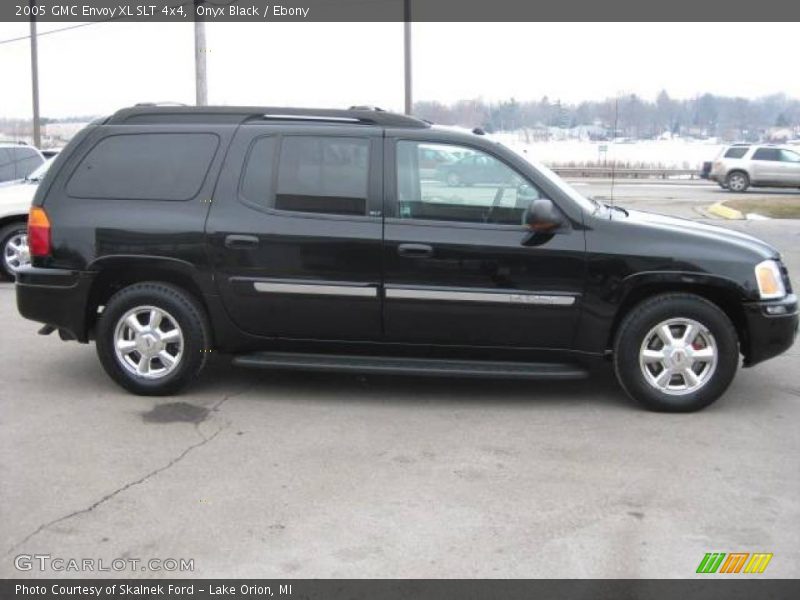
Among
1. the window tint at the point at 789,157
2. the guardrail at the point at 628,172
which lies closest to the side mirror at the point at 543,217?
the window tint at the point at 789,157


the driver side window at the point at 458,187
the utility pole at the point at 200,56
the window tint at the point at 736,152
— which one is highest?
the utility pole at the point at 200,56

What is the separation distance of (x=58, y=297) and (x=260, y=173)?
162cm

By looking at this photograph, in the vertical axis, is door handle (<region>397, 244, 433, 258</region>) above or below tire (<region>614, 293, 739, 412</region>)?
above

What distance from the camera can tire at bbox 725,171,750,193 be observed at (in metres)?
30.1

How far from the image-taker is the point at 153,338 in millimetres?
5719

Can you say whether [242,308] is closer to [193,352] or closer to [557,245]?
[193,352]

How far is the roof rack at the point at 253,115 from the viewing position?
5.70 meters

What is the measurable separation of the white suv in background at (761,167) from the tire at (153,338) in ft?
91.5

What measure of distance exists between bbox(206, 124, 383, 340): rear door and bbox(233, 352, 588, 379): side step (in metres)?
0.15

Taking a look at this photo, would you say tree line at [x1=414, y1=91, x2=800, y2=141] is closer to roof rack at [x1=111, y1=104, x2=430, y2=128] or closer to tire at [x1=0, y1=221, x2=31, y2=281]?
roof rack at [x1=111, y1=104, x2=430, y2=128]

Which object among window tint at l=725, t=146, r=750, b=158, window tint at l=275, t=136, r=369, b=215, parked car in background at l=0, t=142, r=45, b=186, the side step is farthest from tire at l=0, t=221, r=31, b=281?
window tint at l=725, t=146, r=750, b=158

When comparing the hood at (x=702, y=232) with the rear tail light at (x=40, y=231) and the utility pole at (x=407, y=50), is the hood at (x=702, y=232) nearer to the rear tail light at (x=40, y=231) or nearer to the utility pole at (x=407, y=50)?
the rear tail light at (x=40, y=231)
